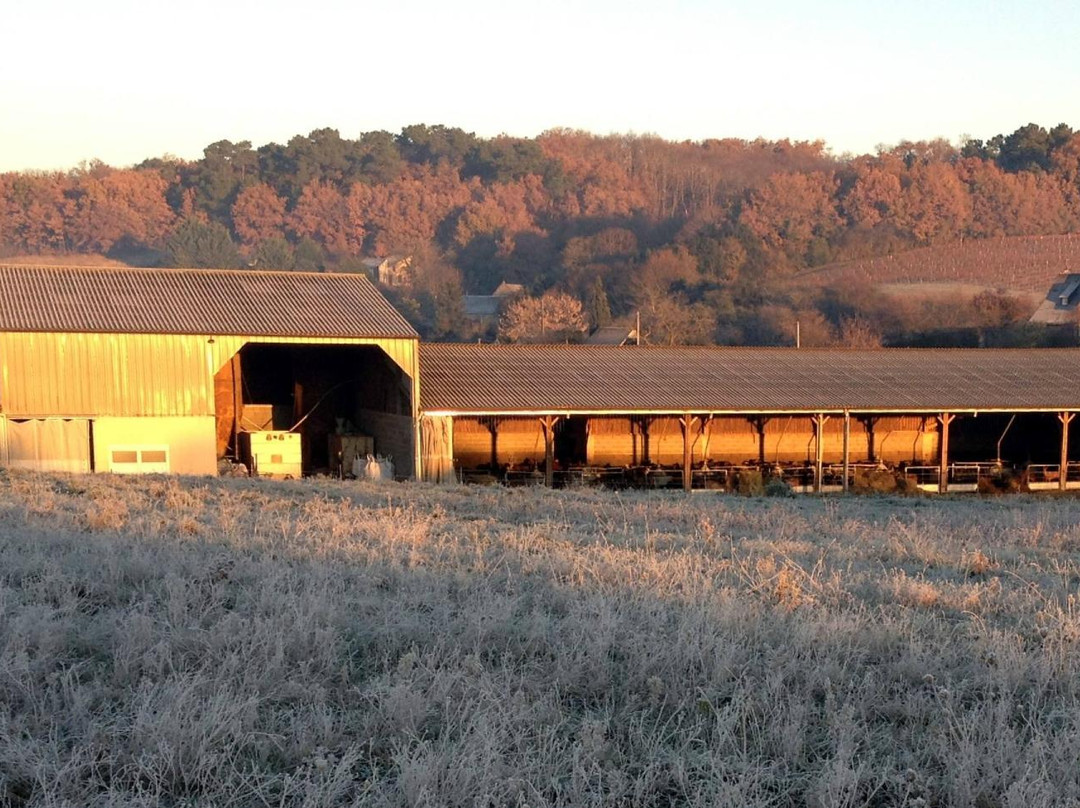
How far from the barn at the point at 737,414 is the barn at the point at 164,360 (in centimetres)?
234

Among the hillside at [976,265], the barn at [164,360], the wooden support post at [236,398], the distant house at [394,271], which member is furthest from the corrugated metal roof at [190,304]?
the distant house at [394,271]

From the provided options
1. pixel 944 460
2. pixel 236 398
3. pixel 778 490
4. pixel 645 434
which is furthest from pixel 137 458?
pixel 944 460

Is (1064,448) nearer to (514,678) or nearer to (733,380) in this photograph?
(733,380)

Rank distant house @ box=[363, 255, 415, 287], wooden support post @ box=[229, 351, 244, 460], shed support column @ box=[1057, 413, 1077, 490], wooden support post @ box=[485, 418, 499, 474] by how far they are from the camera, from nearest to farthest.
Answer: shed support column @ box=[1057, 413, 1077, 490], wooden support post @ box=[485, 418, 499, 474], wooden support post @ box=[229, 351, 244, 460], distant house @ box=[363, 255, 415, 287]

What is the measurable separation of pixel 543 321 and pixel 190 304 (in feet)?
164

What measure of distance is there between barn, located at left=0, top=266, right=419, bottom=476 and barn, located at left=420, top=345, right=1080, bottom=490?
7.69 feet

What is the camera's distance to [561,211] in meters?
126

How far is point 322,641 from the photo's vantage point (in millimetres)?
5734

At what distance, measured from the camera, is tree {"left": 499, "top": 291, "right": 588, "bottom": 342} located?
75.3 m

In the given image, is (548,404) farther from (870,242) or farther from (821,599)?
(870,242)

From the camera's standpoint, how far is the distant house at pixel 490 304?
8932 cm

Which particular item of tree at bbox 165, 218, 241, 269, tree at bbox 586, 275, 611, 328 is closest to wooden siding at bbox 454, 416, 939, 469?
tree at bbox 586, 275, 611, 328

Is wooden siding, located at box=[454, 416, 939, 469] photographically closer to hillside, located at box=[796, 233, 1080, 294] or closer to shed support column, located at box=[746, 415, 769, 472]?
shed support column, located at box=[746, 415, 769, 472]

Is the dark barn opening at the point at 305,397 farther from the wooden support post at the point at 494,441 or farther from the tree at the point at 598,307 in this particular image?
the tree at the point at 598,307
